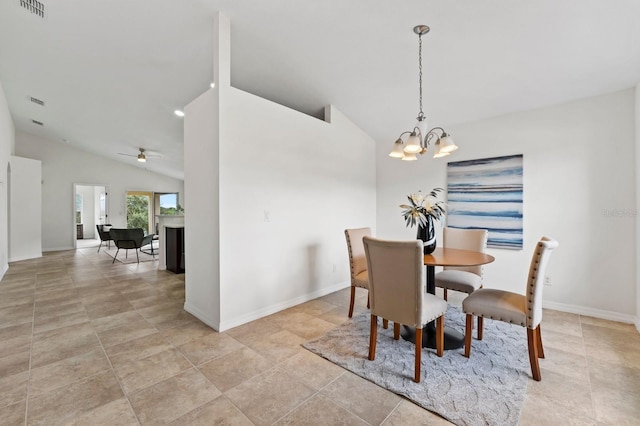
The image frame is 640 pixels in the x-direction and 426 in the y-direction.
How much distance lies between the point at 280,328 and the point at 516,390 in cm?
196

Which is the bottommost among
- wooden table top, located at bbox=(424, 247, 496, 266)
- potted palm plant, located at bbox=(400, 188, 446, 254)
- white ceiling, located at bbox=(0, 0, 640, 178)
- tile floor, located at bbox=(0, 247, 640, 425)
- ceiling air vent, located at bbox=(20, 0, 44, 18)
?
Answer: tile floor, located at bbox=(0, 247, 640, 425)

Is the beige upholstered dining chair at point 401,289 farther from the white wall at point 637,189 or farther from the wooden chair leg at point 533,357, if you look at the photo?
the white wall at point 637,189

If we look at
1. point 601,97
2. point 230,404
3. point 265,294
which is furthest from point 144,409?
point 601,97

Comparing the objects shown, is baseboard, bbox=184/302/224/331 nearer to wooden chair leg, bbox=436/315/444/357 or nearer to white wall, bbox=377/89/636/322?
wooden chair leg, bbox=436/315/444/357

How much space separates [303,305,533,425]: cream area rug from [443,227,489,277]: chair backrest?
62cm

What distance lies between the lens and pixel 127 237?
599cm

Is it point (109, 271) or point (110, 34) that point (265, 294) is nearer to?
point (110, 34)

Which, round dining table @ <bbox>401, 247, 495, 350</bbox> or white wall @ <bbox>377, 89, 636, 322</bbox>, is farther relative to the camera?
white wall @ <bbox>377, 89, 636, 322</bbox>

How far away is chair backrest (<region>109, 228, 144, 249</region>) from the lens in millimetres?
5949

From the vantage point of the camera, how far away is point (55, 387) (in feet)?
6.22

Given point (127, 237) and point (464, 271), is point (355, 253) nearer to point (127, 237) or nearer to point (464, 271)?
point (464, 271)

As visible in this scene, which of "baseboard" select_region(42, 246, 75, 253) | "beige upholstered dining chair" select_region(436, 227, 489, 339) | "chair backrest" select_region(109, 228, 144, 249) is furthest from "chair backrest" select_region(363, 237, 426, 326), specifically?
"baseboard" select_region(42, 246, 75, 253)

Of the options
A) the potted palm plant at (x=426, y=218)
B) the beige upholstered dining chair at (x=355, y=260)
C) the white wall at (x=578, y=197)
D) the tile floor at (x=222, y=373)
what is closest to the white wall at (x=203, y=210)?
the tile floor at (x=222, y=373)

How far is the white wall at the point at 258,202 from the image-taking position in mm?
2789
